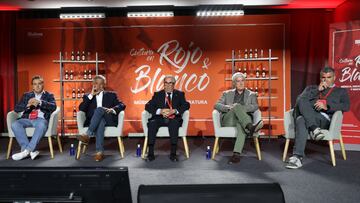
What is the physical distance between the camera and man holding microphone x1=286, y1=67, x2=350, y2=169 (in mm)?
4043

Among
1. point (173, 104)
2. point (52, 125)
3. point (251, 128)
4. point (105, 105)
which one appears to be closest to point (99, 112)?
point (105, 105)

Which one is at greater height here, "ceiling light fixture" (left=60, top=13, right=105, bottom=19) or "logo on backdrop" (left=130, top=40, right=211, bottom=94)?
"ceiling light fixture" (left=60, top=13, right=105, bottom=19)

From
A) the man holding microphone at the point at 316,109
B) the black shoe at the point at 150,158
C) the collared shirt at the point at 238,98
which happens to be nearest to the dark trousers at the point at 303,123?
the man holding microphone at the point at 316,109

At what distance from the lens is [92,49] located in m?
6.77

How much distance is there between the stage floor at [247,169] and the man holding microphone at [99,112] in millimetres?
285

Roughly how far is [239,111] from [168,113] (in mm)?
902

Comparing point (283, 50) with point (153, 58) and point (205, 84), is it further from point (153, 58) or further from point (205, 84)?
point (153, 58)

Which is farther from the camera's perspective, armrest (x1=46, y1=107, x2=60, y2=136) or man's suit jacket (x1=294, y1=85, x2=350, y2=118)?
armrest (x1=46, y1=107, x2=60, y2=136)

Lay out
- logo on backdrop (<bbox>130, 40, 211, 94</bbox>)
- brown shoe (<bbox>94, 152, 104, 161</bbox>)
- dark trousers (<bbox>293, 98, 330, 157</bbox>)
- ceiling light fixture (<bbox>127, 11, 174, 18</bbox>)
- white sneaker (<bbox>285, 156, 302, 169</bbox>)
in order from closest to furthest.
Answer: white sneaker (<bbox>285, 156, 302, 169</bbox>)
dark trousers (<bbox>293, 98, 330, 157</bbox>)
brown shoe (<bbox>94, 152, 104, 161</bbox>)
ceiling light fixture (<bbox>127, 11, 174, 18</bbox>)
logo on backdrop (<bbox>130, 40, 211, 94</bbox>)

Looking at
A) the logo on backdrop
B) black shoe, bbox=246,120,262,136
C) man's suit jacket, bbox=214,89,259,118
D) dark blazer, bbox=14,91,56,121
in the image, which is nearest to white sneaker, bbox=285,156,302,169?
black shoe, bbox=246,120,262,136

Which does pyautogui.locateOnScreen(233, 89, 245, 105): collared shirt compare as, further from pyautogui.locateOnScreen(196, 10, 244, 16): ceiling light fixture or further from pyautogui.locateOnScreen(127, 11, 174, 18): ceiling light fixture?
pyautogui.locateOnScreen(127, 11, 174, 18): ceiling light fixture

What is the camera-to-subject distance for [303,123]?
4.11 metres

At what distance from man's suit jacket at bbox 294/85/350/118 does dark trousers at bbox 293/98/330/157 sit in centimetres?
13

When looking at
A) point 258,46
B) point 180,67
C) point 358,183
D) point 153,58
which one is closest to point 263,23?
point 258,46
